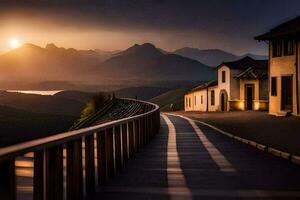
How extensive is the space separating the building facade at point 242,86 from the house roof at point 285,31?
15.0 m

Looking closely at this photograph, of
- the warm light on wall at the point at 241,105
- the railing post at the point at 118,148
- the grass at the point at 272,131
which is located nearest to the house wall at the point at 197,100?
the warm light on wall at the point at 241,105

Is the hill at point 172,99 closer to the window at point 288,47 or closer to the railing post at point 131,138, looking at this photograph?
the window at point 288,47

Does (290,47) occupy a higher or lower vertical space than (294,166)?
higher

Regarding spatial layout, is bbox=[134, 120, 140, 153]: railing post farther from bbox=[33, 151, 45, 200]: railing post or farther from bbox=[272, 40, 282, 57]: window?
bbox=[272, 40, 282, 57]: window

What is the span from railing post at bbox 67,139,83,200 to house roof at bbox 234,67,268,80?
171 feet

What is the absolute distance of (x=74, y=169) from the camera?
6320mm

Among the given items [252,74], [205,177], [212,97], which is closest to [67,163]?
[205,177]

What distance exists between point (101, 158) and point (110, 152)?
0.84m

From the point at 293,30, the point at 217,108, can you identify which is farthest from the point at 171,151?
the point at 217,108

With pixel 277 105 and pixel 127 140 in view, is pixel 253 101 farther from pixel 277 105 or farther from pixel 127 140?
pixel 127 140

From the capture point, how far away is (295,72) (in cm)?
3716

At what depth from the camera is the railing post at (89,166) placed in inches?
285

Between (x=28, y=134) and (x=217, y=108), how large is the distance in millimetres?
106015

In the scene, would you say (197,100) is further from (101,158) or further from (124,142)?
(101,158)
